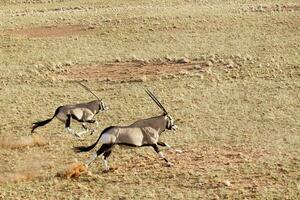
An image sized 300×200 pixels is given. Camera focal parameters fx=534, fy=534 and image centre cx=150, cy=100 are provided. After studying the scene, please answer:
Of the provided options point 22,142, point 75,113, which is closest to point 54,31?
point 22,142

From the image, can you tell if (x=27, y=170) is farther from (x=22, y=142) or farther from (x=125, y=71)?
(x=125, y=71)

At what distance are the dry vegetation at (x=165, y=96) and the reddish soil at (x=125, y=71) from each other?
68mm

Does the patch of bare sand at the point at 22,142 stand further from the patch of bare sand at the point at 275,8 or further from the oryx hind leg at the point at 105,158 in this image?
the patch of bare sand at the point at 275,8

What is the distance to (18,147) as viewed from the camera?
62.1ft

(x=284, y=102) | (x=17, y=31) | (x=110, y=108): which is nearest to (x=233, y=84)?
(x=284, y=102)

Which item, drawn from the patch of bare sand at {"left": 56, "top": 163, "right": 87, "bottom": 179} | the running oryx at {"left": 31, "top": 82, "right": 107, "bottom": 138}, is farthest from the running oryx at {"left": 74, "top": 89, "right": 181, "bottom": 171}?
the running oryx at {"left": 31, "top": 82, "right": 107, "bottom": 138}

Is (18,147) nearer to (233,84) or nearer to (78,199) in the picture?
(78,199)

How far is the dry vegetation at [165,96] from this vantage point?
15.4 meters

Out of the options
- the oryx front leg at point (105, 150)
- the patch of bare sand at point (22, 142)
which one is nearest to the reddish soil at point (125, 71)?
the patch of bare sand at point (22, 142)

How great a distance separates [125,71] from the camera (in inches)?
1254

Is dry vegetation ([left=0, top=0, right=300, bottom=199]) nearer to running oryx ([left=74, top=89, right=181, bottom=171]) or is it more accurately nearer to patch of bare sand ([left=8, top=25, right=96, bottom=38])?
patch of bare sand ([left=8, top=25, right=96, bottom=38])

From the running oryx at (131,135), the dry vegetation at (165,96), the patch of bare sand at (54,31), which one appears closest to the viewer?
the running oryx at (131,135)

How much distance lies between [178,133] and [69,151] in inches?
166

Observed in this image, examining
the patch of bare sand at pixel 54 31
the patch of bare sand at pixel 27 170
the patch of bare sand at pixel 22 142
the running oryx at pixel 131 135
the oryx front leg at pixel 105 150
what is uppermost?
the running oryx at pixel 131 135
